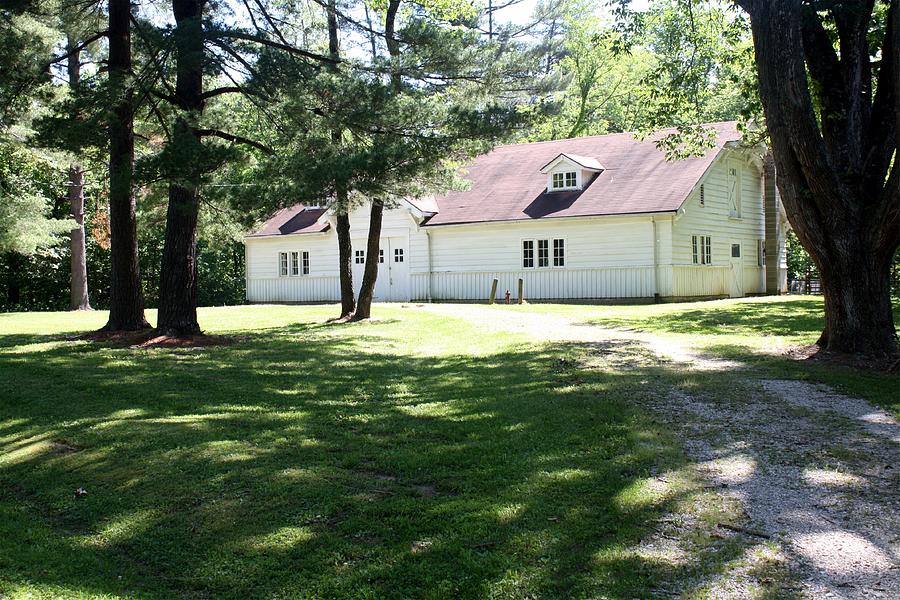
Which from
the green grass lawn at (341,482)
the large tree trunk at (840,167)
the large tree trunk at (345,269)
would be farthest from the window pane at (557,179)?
the green grass lawn at (341,482)

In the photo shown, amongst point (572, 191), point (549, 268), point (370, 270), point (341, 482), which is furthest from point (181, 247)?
point (572, 191)

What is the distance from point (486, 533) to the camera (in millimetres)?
4984

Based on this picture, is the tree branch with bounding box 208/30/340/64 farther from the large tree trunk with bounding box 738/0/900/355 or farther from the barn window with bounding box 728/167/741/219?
the barn window with bounding box 728/167/741/219

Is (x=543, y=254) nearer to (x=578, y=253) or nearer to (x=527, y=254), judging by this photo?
(x=527, y=254)

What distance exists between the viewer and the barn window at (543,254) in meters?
28.5

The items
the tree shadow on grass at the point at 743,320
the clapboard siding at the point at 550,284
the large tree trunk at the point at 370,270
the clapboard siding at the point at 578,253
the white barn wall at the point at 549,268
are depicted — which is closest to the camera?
the tree shadow on grass at the point at 743,320

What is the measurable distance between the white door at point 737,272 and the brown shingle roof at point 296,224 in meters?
16.1

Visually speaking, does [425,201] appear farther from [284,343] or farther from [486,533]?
[486,533]

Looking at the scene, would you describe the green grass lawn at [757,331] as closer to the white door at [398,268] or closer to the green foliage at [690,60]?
the green foliage at [690,60]

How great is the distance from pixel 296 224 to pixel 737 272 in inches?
717

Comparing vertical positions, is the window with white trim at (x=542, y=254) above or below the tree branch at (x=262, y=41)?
below

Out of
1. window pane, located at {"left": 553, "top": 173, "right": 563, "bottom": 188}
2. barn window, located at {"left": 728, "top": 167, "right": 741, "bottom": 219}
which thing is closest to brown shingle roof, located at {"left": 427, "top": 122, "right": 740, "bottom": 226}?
window pane, located at {"left": 553, "top": 173, "right": 563, "bottom": 188}

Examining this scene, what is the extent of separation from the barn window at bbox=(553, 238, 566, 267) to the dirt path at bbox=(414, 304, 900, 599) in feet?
58.0

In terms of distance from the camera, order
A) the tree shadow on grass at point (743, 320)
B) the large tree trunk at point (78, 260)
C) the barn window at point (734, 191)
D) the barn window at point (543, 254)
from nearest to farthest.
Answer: the tree shadow on grass at point (743, 320) → the barn window at point (543, 254) → the large tree trunk at point (78, 260) → the barn window at point (734, 191)
